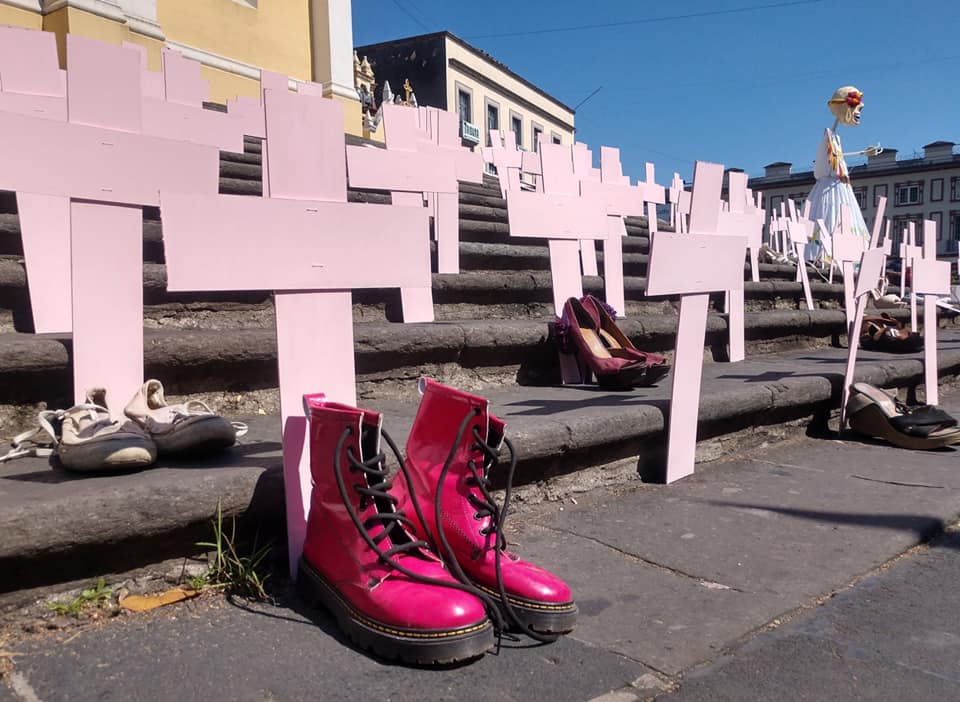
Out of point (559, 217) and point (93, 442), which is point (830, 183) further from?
point (93, 442)

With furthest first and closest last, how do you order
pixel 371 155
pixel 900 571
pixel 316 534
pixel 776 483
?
1. pixel 371 155
2. pixel 776 483
3. pixel 900 571
4. pixel 316 534

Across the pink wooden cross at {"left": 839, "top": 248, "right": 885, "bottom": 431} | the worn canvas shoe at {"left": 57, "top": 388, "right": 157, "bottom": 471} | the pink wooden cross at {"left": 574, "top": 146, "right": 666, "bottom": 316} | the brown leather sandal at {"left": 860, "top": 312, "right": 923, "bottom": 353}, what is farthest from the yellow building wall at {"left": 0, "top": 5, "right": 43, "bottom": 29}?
the brown leather sandal at {"left": 860, "top": 312, "right": 923, "bottom": 353}

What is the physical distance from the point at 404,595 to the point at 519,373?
2042 millimetres

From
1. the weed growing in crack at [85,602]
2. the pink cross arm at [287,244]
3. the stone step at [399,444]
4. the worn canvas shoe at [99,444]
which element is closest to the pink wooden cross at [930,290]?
the stone step at [399,444]

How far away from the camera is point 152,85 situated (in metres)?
4.95

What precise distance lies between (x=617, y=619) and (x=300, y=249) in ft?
3.36

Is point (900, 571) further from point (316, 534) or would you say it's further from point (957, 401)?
point (957, 401)

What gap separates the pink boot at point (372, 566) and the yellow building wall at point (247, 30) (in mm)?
8977

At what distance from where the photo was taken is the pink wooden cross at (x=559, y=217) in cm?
300

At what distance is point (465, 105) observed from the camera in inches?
1155

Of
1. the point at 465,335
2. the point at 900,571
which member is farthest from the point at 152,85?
the point at 900,571

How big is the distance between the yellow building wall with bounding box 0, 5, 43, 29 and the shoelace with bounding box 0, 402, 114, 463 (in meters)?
6.82

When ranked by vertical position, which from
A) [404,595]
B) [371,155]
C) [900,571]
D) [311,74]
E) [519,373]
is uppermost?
[311,74]

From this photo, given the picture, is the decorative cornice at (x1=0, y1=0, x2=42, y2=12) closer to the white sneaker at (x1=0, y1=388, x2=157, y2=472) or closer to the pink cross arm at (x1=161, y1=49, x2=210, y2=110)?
the pink cross arm at (x1=161, y1=49, x2=210, y2=110)
